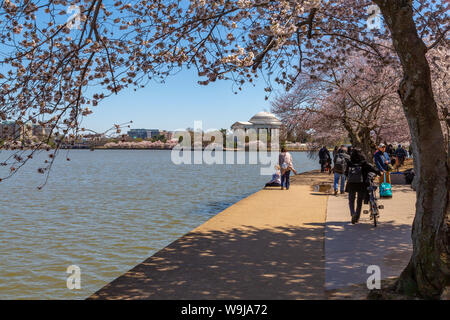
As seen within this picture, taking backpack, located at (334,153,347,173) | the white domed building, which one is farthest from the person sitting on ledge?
the white domed building

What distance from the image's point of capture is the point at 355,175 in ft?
36.0

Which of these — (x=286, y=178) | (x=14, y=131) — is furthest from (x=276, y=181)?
(x=14, y=131)

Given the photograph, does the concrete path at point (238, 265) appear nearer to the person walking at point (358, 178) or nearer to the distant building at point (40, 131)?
the person walking at point (358, 178)

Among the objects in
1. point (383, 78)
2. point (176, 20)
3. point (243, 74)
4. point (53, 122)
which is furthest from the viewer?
point (383, 78)

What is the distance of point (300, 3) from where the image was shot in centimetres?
760

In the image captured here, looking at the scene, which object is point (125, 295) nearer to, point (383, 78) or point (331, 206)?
point (331, 206)

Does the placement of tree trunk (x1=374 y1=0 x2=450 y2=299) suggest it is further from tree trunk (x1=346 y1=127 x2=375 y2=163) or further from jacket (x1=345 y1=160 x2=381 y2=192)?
tree trunk (x1=346 y1=127 x2=375 y2=163)

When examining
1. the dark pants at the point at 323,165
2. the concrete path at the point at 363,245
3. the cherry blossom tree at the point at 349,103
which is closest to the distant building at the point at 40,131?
the concrete path at the point at 363,245

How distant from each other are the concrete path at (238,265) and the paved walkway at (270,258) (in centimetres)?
1

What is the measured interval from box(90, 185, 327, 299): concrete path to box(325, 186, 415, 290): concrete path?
231 mm

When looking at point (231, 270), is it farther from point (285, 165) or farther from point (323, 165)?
point (323, 165)

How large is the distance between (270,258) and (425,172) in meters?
3.19

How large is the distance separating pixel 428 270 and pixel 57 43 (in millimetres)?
6110
